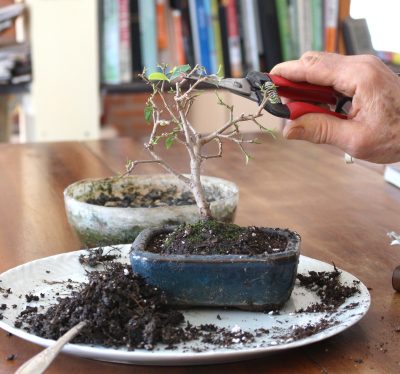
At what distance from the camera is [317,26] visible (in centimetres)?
302

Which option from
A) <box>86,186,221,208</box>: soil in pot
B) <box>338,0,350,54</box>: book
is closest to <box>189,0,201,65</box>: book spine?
<box>338,0,350,54</box>: book

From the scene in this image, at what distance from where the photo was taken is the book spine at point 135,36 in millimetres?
2885

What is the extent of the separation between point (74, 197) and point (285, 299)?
0.42m

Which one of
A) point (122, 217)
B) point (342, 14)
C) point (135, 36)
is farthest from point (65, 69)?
point (122, 217)

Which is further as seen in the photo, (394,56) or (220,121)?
(220,121)

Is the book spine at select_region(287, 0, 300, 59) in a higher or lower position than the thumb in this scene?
higher

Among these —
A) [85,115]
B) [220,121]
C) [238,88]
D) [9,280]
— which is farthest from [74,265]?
[220,121]

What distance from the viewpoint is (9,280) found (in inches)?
34.2

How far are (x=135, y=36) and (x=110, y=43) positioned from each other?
0.10 m

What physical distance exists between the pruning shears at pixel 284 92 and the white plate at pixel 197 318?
8.0 inches

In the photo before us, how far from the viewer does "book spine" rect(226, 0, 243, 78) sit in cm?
295

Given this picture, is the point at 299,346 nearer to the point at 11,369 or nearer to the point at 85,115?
the point at 11,369

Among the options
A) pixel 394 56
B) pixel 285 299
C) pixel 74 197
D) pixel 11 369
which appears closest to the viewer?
pixel 11 369

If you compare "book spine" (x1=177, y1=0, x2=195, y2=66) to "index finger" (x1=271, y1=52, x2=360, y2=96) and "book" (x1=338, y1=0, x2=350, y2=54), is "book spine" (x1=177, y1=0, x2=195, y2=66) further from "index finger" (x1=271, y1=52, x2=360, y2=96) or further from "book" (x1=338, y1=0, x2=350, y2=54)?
"index finger" (x1=271, y1=52, x2=360, y2=96)
